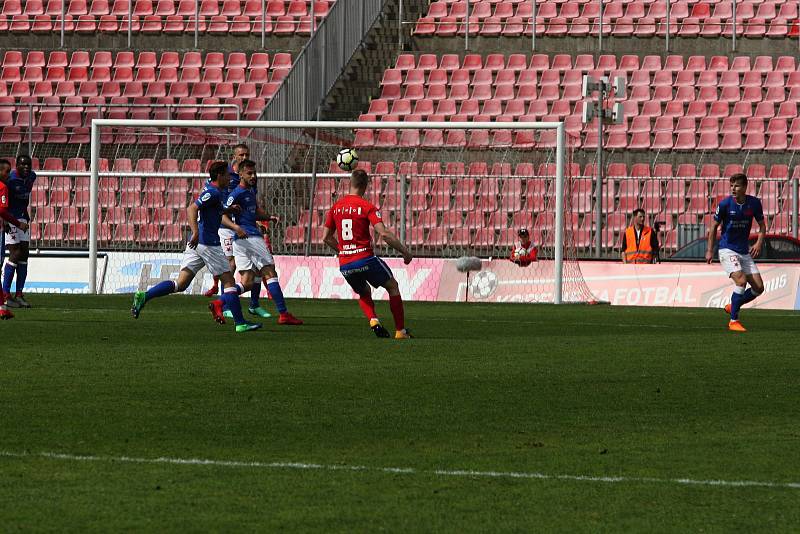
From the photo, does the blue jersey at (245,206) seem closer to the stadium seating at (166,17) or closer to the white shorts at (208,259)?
the white shorts at (208,259)

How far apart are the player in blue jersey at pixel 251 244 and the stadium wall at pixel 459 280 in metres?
6.41

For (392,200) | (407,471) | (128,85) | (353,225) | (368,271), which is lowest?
(407,471)

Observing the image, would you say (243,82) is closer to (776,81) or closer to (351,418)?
(776,81)

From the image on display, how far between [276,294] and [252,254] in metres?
0.55

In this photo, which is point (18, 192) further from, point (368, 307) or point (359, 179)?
point (359, 179)

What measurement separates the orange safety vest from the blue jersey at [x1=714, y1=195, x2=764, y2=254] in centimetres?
717

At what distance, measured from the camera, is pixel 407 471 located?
6895mm


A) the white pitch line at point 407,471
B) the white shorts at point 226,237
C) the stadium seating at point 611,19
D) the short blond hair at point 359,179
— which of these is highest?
the stadium seating at point 611,19

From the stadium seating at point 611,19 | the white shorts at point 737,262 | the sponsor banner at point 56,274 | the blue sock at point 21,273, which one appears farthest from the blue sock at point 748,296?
the stadium seating at point 611,19

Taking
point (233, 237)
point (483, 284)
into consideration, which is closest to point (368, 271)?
point (233, 237)

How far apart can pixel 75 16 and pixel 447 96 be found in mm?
10153

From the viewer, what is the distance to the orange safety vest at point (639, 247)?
24.2 m

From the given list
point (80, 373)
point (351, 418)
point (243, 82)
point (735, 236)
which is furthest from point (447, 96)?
point (351, 418)

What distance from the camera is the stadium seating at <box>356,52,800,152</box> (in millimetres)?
29766
